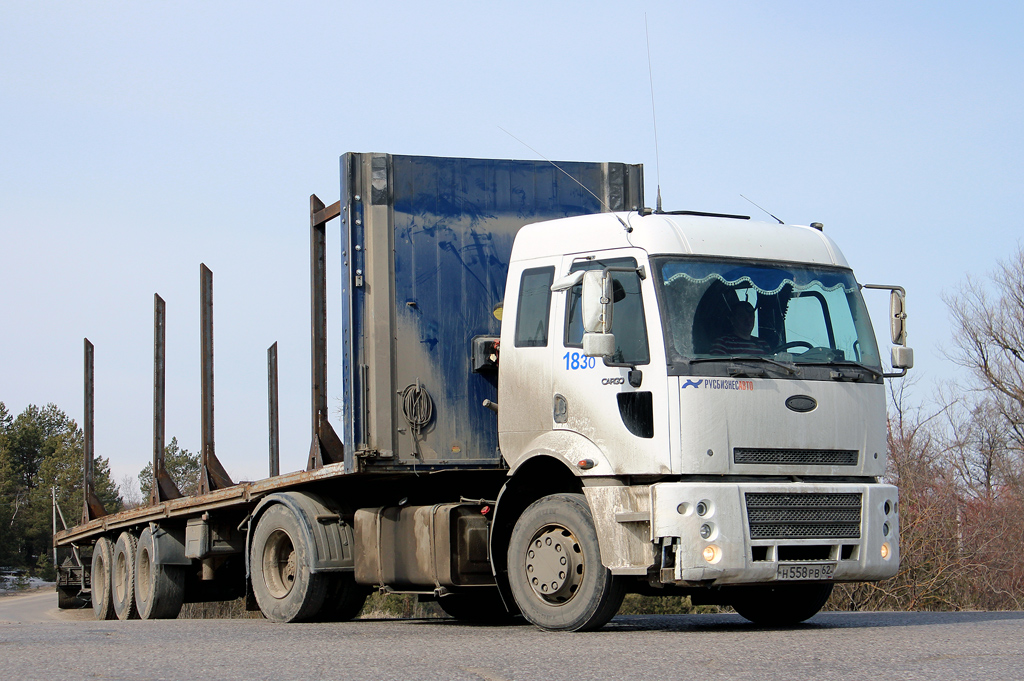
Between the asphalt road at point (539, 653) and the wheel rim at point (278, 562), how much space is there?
1.75 m

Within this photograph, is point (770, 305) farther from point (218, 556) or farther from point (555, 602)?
point (218, 556)

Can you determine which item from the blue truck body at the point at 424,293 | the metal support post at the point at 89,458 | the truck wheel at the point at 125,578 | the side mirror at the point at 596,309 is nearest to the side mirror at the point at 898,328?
the side mirror at the point at 596,309

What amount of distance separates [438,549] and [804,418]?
319cm

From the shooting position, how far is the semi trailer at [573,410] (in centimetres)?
791

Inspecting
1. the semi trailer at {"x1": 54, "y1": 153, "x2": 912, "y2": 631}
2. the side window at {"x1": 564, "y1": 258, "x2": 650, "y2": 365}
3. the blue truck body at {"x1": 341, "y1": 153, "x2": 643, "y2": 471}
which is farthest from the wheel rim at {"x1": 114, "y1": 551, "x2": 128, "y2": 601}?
the side window at {"x1": 564, "y1": 258, "x2": 650, "y2": 365}

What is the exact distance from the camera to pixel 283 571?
37.3ft

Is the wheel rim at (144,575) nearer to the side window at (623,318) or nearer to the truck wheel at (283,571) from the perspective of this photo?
the truck wheel at (283,571)

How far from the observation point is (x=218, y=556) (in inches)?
521

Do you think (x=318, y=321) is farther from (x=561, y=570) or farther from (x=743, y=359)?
(x=743, y=359)

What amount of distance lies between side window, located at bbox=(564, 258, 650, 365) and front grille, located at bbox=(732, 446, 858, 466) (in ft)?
2.89

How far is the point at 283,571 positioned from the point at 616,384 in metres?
4.70

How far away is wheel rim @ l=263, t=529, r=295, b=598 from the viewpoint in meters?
11.3

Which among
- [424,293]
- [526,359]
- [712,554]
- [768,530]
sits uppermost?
[424,293]

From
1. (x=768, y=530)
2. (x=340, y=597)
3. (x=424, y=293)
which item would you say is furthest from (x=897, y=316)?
(x=340, y=597)
